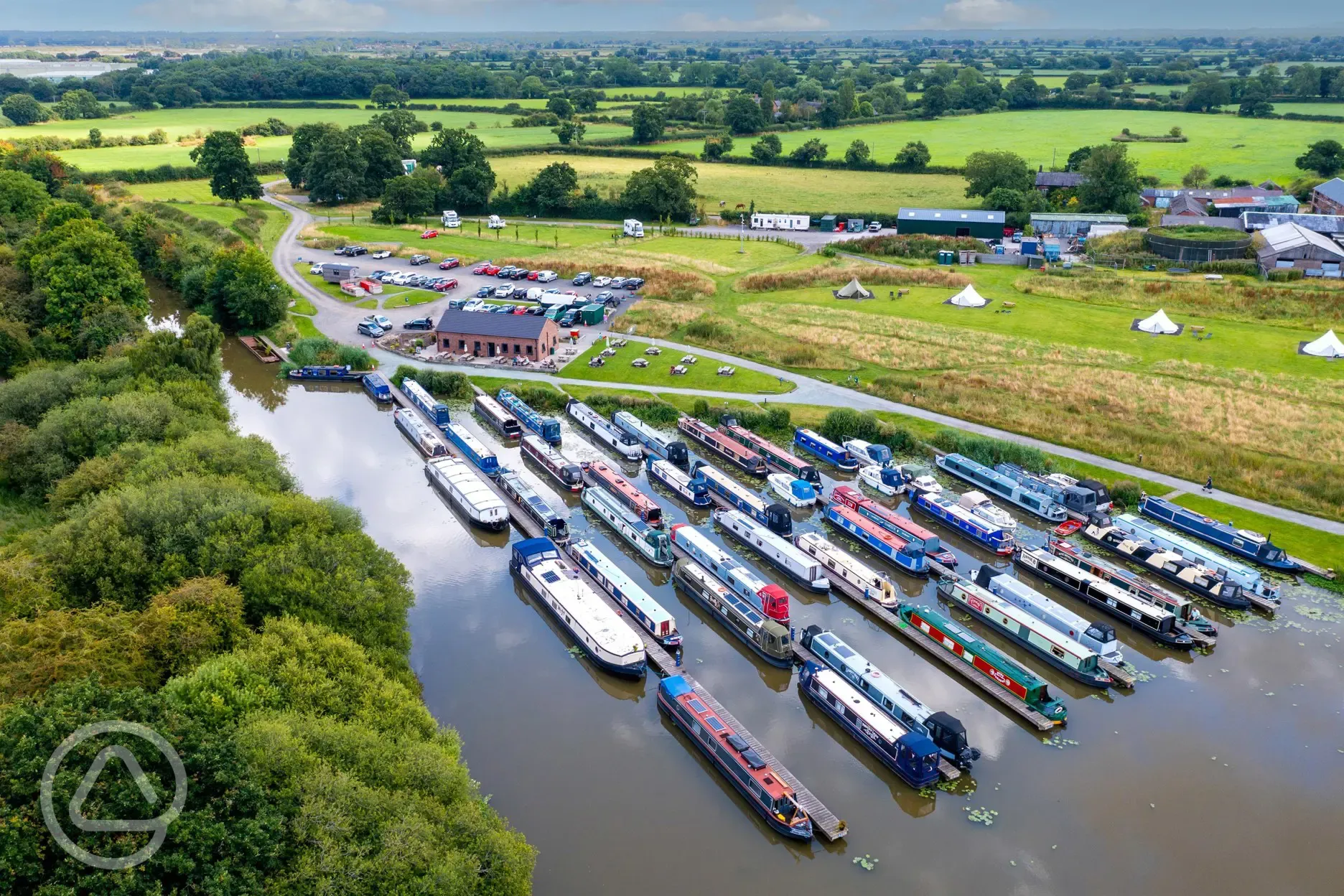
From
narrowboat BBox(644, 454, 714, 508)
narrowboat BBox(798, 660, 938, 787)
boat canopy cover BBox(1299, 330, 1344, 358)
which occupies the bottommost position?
narrowboat BBox(798, 660, 938, 787)

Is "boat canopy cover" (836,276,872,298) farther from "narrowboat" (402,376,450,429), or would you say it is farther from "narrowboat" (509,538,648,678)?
"narrowboat" (509,538,648,678)

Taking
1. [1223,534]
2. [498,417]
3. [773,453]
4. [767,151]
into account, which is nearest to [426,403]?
[498,417]

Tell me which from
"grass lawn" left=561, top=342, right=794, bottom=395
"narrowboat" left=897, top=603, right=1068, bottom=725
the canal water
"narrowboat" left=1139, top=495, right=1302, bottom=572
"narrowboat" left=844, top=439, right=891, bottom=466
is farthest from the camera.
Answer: "grass lawn" left=561, top=342, right=794, bottom=395

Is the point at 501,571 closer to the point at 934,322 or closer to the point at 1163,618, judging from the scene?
the point at 1163,618

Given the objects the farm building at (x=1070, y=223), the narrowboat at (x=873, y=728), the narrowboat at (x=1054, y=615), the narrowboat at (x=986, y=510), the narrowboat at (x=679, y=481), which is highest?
the farm building at (x=1070, y=223)

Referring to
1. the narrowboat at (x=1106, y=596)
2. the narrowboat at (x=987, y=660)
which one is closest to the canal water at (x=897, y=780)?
the narrowboat at (x=1106, y=596)

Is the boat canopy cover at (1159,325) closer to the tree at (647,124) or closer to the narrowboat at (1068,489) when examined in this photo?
the narrowboat at (1068,489)

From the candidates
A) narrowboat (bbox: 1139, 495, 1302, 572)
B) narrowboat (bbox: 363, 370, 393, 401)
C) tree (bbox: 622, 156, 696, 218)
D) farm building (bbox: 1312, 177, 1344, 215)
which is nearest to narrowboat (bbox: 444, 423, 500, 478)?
narrowboat (bbox: 363, 370, 393, 401)
